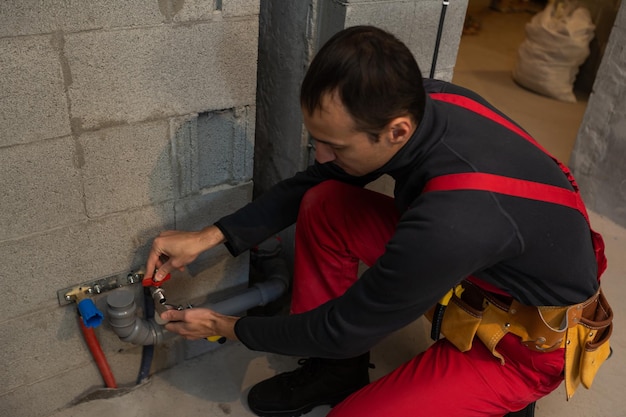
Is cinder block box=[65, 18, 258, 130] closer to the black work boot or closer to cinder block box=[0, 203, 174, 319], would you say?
cinder block box=[0, 203, 174, 319]

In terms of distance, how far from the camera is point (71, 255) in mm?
1436

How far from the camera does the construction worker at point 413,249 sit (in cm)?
105

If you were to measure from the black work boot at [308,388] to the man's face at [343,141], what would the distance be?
0.70m

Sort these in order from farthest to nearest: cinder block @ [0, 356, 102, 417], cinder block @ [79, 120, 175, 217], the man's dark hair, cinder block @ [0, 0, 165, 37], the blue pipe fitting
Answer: cinder block @ [0, 356, 102, 417] < the blue pipe fitting < cinder block @ [79, 120, 175, 217] < cinder block @ [0, 0, 165, 37] < the man's dark hair

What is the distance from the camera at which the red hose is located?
155 centimetres

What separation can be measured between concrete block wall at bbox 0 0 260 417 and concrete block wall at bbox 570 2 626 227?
5.10 ft

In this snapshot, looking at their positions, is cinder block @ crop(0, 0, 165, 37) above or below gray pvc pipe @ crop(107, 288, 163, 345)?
above

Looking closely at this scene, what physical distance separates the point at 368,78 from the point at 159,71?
519 mm

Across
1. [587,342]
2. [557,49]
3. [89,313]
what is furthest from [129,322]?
[557,49]

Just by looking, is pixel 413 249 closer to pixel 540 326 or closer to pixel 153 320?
pixel 540 326

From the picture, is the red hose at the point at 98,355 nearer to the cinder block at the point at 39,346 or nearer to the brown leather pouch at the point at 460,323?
the cinder block at the point at 39,346

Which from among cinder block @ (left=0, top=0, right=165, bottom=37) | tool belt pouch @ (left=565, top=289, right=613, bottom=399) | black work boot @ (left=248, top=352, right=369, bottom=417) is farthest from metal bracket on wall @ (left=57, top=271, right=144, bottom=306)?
tool belt pouch @ (left=565, top=289, right=613, bottom=399)

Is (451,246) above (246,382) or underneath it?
above

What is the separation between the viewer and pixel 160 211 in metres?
1.52
